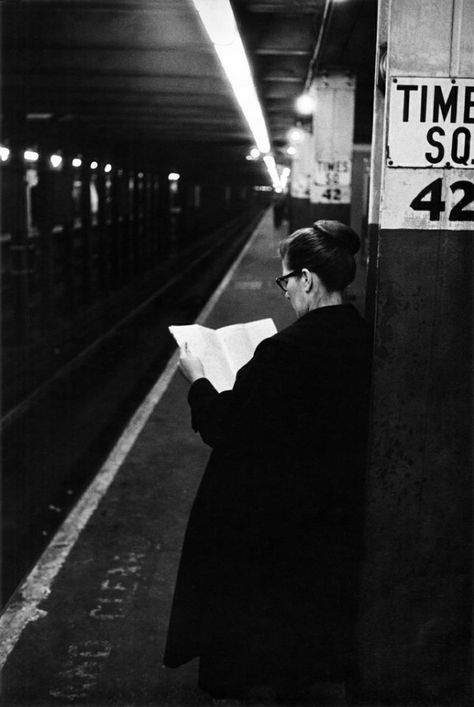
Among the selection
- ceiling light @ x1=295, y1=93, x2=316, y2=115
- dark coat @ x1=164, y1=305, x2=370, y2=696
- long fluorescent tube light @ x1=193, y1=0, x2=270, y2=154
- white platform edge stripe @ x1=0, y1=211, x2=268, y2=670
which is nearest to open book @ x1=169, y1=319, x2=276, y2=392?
dark coat @ x1=164, y1=305, x2=370, y2=696

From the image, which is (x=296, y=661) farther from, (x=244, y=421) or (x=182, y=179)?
(x=182, y=179)

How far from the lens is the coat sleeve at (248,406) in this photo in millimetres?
2633

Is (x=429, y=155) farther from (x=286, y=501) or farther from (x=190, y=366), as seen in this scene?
(x=286, y=501)

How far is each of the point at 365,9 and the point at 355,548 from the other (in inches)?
222

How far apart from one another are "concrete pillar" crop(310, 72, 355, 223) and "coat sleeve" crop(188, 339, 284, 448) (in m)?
9.05

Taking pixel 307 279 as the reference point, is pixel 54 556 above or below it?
below

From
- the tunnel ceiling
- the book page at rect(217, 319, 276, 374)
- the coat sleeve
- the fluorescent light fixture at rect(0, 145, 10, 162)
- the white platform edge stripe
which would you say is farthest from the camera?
the fluorescent light fixture at rect(0, 145, 10, 162)

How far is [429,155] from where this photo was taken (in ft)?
8.90

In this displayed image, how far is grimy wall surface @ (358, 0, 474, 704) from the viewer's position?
270cm

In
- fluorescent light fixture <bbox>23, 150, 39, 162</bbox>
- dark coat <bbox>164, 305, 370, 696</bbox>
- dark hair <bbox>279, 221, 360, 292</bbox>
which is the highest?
fluorescent light fixture <bbox>23, 150, 39, 162</bbox>

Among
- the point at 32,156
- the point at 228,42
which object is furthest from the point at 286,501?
the point at 32,156

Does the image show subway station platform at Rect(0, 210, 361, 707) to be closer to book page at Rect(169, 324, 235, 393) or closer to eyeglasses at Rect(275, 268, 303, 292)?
book page at Rect(169, 324, 235, 393)

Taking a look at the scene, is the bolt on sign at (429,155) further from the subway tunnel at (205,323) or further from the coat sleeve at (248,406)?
the coat sleeve at (248,406)

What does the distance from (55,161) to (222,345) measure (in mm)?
16056
